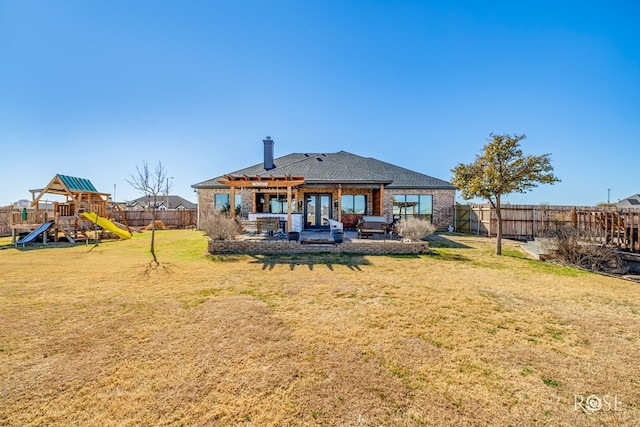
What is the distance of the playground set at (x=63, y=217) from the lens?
15.3 m

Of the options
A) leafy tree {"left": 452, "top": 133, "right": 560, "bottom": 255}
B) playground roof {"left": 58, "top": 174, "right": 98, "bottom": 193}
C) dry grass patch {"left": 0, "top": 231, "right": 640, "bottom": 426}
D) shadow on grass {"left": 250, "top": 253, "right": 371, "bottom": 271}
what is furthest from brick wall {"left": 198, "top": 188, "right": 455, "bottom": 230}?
dry grass patch {"left": 0, "top": 231, "right": 640, "bottom": 426}

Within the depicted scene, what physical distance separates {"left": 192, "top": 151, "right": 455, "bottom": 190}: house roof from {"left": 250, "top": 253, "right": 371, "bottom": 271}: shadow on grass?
6.10 metres

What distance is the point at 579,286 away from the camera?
7113mm

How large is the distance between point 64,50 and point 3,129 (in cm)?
854

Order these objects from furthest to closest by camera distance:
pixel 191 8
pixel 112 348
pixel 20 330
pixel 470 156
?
1. pixel 470 156
2. pixel 191 8
3. pixel 20 330
4. pixel 112 348

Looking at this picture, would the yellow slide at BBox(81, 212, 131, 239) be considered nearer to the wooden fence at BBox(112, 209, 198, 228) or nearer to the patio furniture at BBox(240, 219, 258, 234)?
the wooden fence at BBox(112, 209, 198, 228)

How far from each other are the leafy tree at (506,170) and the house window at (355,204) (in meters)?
7.81

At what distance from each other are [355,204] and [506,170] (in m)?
9.33

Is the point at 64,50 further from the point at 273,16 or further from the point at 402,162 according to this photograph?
the point at 402,162

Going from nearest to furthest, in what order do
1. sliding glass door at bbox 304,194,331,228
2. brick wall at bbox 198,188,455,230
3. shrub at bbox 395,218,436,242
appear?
shrub at bbox 395,218,436,242 < sliding glass door at bbox 304,194,331,228 < brick wall at bbox 198,188,455,230

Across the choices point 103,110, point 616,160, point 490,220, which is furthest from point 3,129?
point 616,160

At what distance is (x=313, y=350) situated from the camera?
3668 mm

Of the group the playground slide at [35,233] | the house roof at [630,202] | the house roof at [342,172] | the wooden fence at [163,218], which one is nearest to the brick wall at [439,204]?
the house roof at [342,172]

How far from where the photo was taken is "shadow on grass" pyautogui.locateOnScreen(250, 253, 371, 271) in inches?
356
